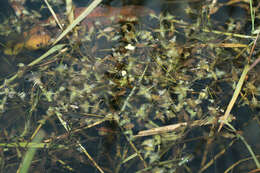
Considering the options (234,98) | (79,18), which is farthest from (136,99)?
(79,18)

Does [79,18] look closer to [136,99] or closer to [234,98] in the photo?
[136,99]

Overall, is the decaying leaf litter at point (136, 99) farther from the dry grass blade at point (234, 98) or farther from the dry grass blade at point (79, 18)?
the dry grass blade at point (79, 18)

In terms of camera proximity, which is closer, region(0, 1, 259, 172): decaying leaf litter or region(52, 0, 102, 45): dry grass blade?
region(0, 1, 259, 172): decaying leaf litter

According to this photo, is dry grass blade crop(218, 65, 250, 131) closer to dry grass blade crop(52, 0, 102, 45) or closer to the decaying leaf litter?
the decaying leaf litter

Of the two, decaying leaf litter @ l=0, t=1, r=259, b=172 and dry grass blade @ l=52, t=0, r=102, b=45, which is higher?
dry grass blade @ l=52, t=0, r=102, b=45

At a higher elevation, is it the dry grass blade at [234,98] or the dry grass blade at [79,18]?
the dry grass blade at [79,18]

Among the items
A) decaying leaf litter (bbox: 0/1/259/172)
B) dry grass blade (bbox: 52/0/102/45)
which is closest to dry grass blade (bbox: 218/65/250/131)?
decaying leaf litter (bbox: 0/1/259/172)

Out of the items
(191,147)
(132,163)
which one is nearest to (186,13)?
(191,147)

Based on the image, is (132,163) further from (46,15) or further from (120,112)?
(46,15)

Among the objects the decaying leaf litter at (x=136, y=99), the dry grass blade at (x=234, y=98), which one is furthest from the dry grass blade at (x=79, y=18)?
the dry grass blade at (x=234, y=98)
